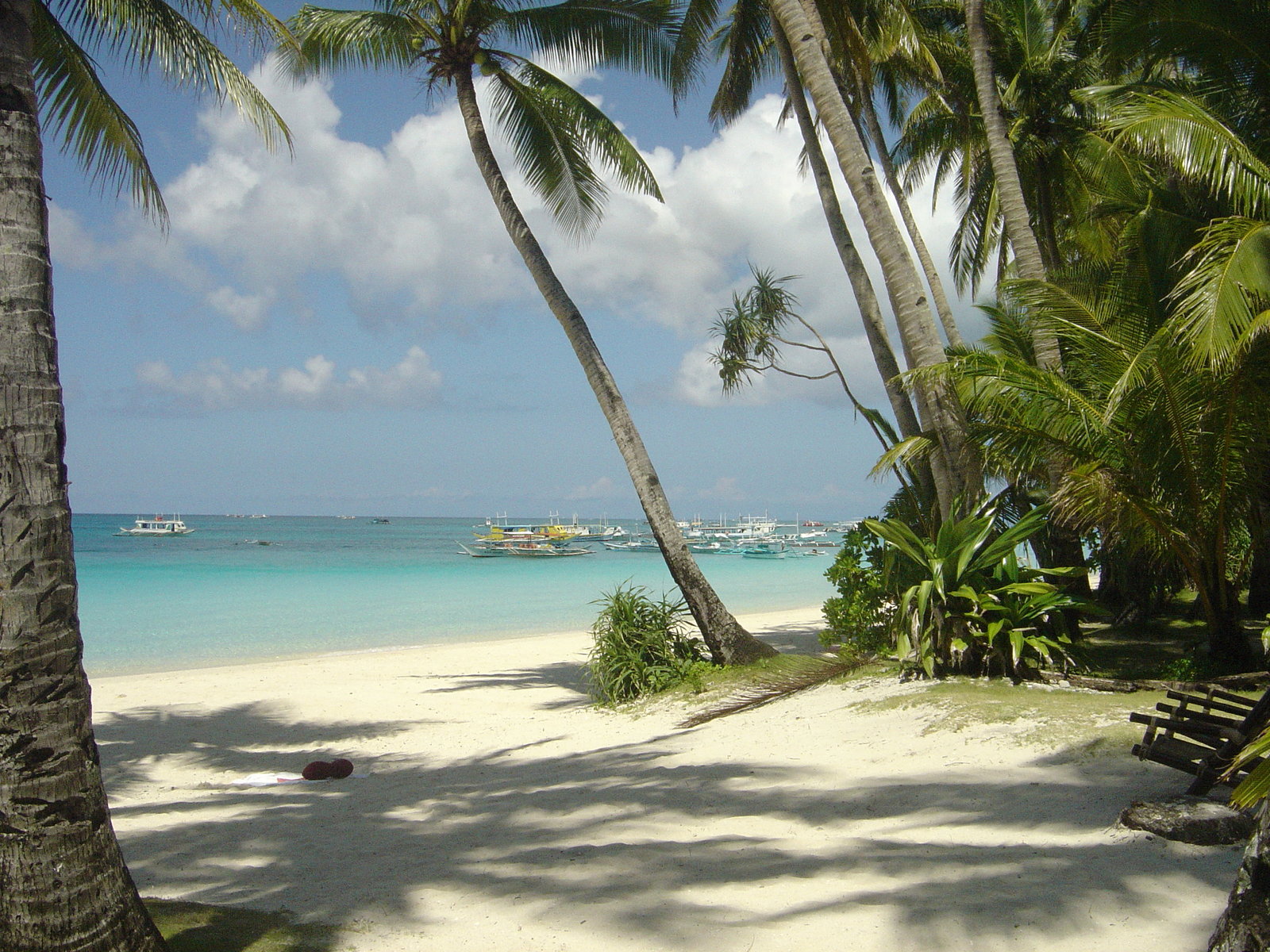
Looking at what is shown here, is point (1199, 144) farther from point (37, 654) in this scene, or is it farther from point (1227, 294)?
point (37, 654)

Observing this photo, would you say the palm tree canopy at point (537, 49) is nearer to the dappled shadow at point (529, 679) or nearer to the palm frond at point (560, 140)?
the palm frond at point (560, 140)

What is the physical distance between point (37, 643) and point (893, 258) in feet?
25.8

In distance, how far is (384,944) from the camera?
3244 millimetres

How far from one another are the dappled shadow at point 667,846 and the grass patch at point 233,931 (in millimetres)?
168

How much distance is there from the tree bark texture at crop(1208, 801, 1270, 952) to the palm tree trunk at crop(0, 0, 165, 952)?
317 cm

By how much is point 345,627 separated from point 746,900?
18.8 metres

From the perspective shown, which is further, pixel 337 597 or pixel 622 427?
pixel 337 597

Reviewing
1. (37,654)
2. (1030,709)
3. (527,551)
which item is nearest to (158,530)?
(527,551)

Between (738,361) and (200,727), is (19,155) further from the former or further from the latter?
(738,361)

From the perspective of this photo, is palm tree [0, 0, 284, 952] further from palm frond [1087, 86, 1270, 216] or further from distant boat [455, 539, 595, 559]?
distant boat [455, 539, 595, 559]

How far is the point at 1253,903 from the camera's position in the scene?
220 cm

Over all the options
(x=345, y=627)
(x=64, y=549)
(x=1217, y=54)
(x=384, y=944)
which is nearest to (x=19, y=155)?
(x=64, y=549)

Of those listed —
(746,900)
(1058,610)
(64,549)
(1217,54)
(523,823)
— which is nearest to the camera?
(64,549)

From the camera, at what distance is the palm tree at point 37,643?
2.72m
